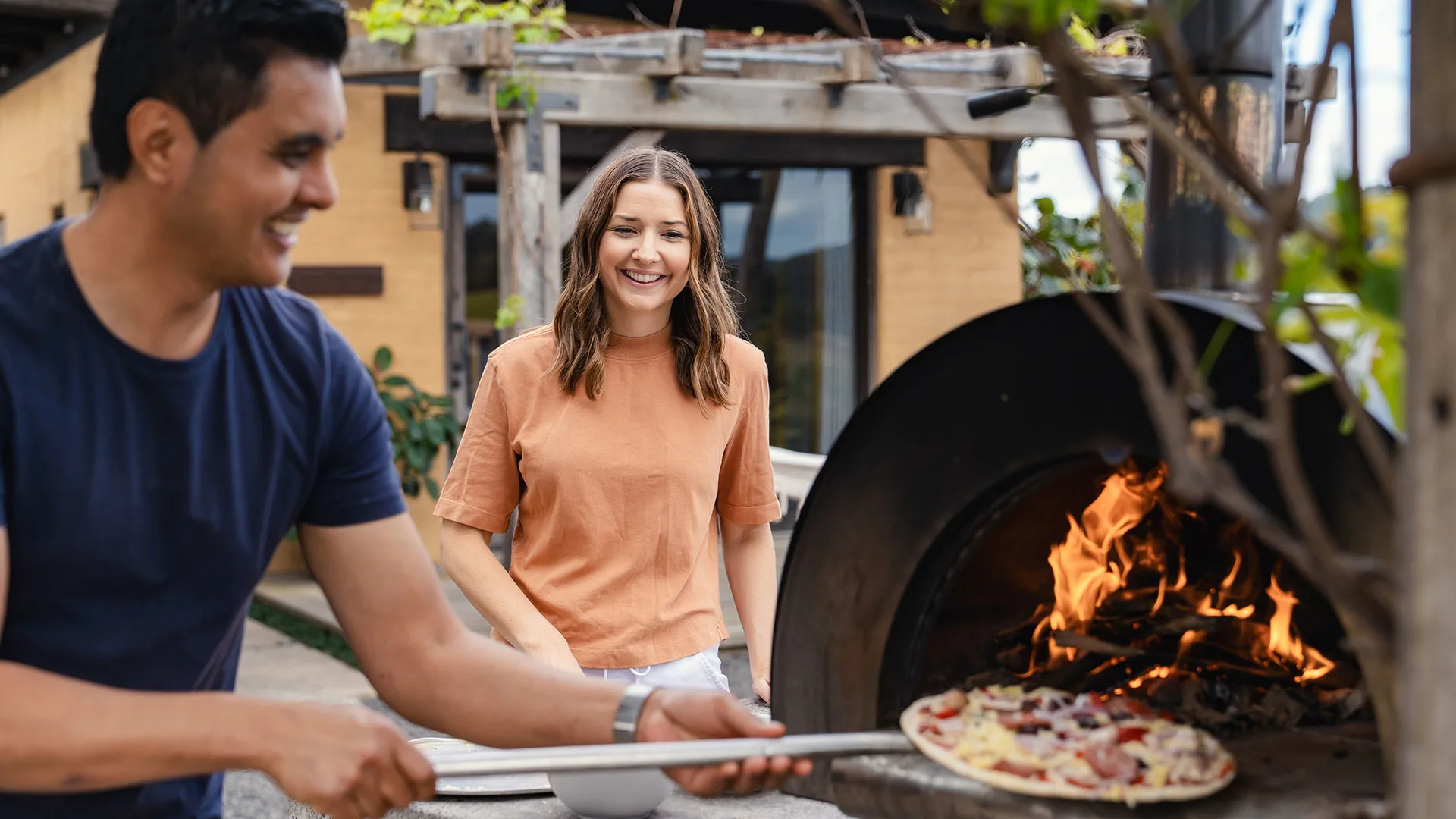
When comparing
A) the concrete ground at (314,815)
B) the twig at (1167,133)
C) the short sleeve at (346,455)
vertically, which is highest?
the twig at (1167,133)

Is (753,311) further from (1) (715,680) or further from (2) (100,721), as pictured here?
(2) (100,721)

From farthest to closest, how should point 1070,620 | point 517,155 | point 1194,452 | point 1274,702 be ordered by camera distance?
1. point 517,155
2. point 1070,620
3. point 1274,702
4. point 1194,452

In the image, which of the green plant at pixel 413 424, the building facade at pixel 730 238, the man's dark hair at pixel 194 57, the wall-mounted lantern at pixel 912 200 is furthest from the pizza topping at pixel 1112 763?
the wall-mounted lantern at pixel 912 200

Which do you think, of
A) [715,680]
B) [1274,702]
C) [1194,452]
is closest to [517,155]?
[715,680]

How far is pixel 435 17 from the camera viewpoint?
6.34 metres

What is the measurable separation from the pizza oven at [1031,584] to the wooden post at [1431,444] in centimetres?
89

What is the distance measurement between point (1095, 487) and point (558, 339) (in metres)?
1.13

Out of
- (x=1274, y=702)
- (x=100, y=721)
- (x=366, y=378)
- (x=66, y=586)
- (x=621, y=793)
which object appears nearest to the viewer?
(x=100, y=721)

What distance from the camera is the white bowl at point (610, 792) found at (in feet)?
9.51

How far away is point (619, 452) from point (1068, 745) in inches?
45.4

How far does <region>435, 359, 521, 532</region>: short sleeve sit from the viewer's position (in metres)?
2.94

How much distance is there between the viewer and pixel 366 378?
2.01 meters

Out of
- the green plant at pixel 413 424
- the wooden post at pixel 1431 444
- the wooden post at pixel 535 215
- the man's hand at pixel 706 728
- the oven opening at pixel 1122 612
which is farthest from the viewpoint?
the green plant at pixel 413 424

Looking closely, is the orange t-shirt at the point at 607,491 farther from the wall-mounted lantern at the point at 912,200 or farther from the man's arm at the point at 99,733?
the wall-mounted lantern at the point at 912,200
